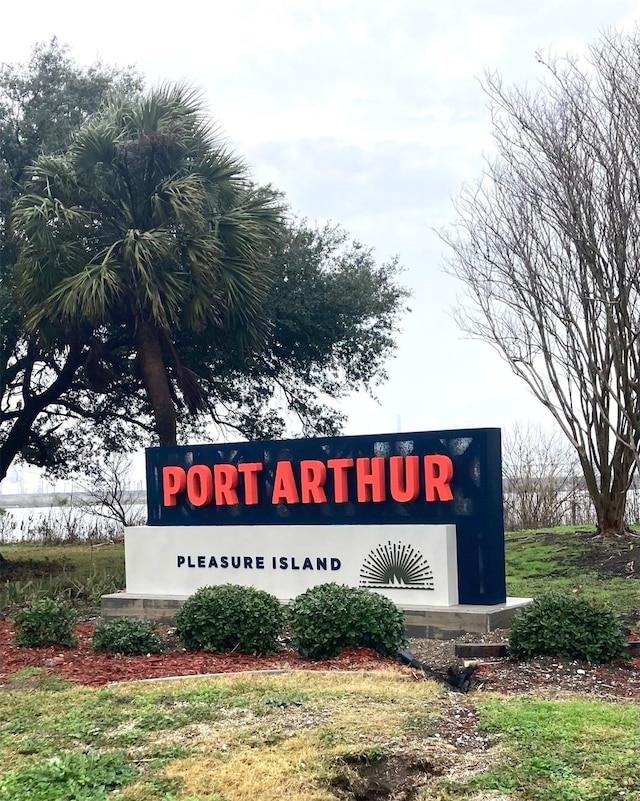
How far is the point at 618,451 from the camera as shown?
17.8 metres

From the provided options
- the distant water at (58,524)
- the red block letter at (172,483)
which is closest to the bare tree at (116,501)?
the distant water at (58,524)

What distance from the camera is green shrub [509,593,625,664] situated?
8047 millimetres

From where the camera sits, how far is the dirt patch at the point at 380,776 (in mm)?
4910

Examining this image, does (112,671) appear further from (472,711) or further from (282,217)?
(282,217)

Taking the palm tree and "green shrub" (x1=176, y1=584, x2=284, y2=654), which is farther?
the palm tree

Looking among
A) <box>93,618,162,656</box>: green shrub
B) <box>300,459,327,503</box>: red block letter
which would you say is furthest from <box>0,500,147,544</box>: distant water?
<box>93,618,162,656</box>: green shrub

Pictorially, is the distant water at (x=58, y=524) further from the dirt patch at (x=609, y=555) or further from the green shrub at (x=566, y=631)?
the green shrub at (x=566, y=631)

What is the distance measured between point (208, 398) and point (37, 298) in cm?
476

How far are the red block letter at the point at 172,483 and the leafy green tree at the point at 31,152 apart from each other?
19.1 feet

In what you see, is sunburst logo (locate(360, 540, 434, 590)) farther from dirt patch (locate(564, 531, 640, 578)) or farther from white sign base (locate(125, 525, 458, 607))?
dirt patch (locate(564, 531, 640, 578))

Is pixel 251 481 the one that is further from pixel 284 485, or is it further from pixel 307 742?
pixel 307 742

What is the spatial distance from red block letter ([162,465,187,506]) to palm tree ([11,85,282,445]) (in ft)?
11.7

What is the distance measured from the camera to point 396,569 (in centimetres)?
1144

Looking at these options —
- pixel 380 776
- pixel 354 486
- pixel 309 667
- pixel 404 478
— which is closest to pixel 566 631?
pixel 309 667
